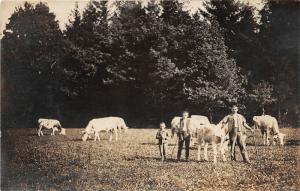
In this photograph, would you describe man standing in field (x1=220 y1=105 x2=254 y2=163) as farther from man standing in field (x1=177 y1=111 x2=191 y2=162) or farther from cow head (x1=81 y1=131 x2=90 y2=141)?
cow head (x1=81 y1=131 x2=90 y2=141)

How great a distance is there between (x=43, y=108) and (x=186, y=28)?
4460 millimetres

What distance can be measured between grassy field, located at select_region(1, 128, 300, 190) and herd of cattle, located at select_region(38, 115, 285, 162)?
368mm

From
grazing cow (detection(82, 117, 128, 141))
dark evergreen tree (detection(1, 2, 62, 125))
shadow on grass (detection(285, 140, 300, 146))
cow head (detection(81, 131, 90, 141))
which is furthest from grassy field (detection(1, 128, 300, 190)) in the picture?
grazing cow (detection(82, 117, 128, 141))

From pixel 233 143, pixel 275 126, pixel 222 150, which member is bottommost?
pixel 222 150

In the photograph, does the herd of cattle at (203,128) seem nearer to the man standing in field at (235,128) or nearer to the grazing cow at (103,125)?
the grazing cow at (103,125)

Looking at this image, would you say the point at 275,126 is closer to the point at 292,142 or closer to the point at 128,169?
the point at 292,142

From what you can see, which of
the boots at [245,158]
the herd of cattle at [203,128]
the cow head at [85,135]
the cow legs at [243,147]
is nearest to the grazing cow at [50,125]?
the herd of cattle at [203,128]

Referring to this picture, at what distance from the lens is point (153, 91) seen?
48.9 ft

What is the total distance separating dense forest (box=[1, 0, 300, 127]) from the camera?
12773 mm

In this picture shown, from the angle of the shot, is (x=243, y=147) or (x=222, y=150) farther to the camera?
(x=222, y=150)

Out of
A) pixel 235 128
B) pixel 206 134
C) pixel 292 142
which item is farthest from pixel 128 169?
pixel 292 142

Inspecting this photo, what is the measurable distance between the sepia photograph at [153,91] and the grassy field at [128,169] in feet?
0.09

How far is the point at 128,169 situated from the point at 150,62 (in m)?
3.87

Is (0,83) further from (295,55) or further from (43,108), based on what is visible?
(295,55)
